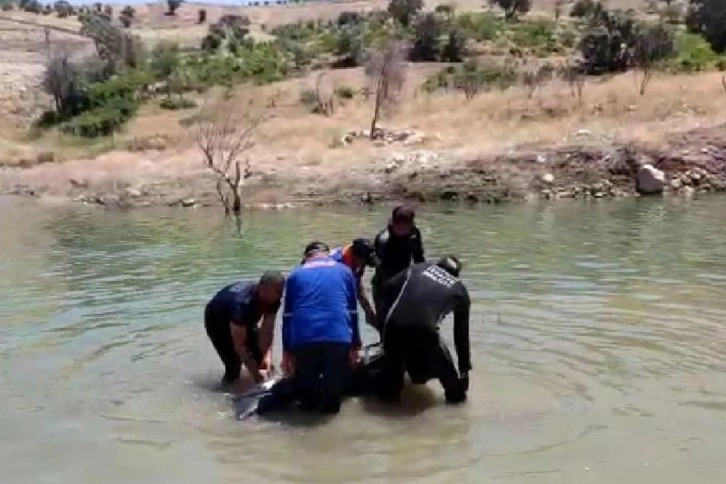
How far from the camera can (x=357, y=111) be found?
131 ft

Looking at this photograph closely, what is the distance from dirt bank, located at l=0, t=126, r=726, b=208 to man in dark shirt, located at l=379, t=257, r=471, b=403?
18.6m

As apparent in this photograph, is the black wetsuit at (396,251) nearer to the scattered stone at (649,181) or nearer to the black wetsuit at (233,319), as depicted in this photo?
the black wetsuit at (233,319)

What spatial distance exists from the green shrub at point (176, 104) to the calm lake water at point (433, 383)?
2816cm

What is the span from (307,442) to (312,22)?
226 feet

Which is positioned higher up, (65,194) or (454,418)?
(454,418)

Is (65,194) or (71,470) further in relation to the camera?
(65,194)

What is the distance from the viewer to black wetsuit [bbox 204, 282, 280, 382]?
8.48 meters

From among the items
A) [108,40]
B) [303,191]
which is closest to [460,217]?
[303,191]

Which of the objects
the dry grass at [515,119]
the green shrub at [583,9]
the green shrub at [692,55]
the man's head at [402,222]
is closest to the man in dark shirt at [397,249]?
the man's head at [402,222]

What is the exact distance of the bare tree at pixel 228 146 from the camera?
27922 millimetres

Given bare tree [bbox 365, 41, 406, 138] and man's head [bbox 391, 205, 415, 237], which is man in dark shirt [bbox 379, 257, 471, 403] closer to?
man's head [bbox 391, 205, 415, 237]

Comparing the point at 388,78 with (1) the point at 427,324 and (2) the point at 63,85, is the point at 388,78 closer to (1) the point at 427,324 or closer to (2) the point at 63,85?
(2) the point at 63,85

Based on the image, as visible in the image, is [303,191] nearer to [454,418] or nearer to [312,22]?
[454,418]

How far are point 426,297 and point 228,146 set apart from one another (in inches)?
1036
